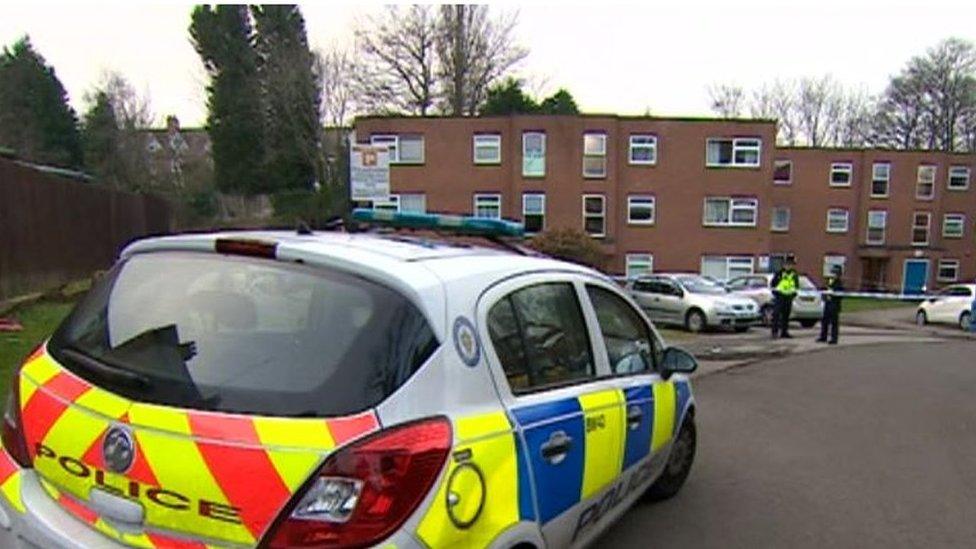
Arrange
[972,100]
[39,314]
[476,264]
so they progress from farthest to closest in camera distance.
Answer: [972,100] → [39,314] → [476,264]

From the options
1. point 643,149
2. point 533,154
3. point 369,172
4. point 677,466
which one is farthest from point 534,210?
point 677,466

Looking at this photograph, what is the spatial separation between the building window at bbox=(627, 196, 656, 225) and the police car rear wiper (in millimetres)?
28654

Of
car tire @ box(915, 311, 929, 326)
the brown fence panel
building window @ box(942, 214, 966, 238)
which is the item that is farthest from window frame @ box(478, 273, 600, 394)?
building window @ box(942, 214, 966, 238)

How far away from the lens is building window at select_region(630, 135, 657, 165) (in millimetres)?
29531

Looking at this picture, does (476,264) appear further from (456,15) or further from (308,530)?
(456,15)

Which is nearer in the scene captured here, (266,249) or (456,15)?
(266,249)

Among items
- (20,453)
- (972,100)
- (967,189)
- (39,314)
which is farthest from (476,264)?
(972,100)

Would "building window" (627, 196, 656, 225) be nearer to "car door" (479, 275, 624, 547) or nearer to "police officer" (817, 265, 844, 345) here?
"police officer" (817, 265, 844, 345)

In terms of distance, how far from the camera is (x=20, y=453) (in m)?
2.31

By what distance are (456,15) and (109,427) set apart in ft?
121

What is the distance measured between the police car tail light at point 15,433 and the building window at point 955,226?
Result: 1645 inches

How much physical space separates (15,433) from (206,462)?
946 mm

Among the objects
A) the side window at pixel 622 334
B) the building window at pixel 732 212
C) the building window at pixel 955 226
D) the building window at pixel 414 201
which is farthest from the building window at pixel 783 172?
the side window at pixel 622 334

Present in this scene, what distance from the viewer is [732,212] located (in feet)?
98.1
